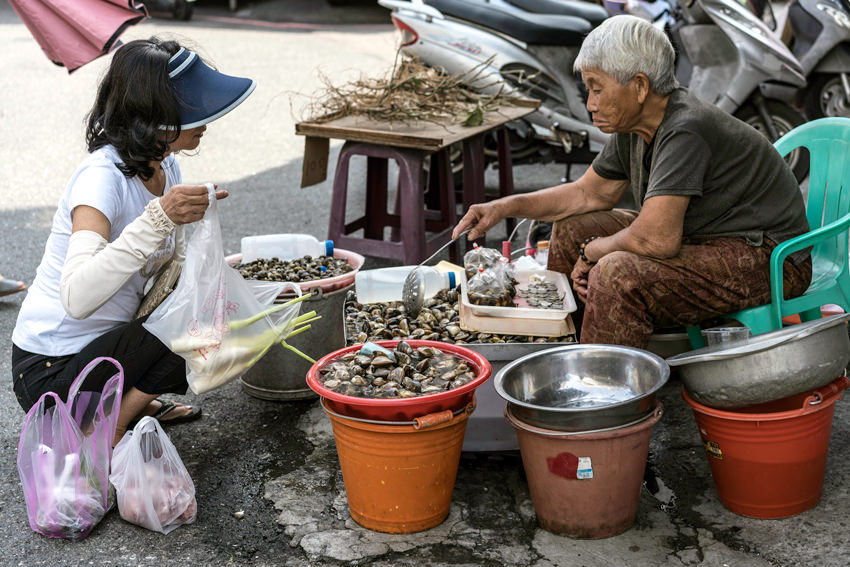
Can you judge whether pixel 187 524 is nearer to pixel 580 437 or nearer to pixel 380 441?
pixel 380 441

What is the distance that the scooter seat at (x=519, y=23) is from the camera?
5.47 m

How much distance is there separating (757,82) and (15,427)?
443 centimetres

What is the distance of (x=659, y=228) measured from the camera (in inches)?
103

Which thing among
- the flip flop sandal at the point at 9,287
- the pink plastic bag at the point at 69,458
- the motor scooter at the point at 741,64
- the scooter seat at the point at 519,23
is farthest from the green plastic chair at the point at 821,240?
the flip flop sandal at the point at 9,287

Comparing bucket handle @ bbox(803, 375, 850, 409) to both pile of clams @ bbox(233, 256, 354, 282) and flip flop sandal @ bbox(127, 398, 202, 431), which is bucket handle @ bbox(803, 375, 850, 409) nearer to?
pile of clams @ bbox(233, 256, 354, 282)

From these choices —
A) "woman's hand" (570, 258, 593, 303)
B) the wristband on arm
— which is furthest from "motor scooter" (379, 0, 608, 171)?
the wristband on arm

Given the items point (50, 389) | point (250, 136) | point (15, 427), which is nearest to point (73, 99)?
point (250, 136)

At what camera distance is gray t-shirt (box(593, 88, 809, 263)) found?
260cm

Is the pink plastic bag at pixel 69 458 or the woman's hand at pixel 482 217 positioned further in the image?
the woman's hand at pixel 482 217

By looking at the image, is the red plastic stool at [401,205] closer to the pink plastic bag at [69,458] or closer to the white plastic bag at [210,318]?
the white plastic bag at [210,318]

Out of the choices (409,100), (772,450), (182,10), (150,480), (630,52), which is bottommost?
(182,10)

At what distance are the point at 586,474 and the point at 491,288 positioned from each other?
791mm

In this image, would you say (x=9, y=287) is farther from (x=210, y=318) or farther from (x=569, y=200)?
(x=569, y=200)

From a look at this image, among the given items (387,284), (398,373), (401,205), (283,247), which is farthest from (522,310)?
(401,205)
